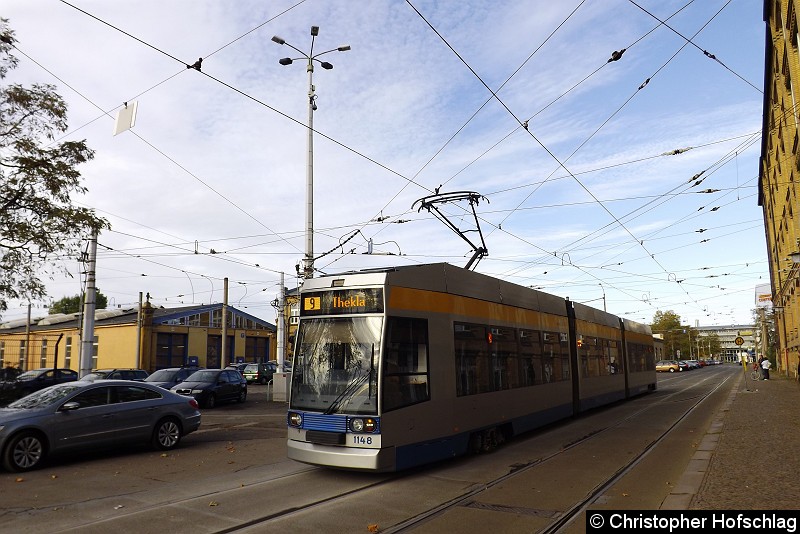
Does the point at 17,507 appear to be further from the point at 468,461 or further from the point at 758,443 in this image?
the point at 758,443

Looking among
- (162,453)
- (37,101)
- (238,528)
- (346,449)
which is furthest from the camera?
(37,101)

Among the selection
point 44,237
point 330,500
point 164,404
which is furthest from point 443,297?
point 44,237

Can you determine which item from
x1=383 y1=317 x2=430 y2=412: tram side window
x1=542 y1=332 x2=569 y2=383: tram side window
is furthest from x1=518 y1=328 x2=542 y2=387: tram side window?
x1=383 y1=317 x2=430 y2=412: tram side window

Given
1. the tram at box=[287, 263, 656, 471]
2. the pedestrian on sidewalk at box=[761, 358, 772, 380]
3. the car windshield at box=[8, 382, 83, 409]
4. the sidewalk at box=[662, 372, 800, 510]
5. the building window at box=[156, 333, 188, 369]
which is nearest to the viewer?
the sidewalk at box=[662, 372, 800, 510]

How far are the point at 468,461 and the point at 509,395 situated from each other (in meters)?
2.10

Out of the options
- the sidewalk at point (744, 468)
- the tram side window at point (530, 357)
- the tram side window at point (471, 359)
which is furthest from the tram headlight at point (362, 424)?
the tram side window at point (530, 357)

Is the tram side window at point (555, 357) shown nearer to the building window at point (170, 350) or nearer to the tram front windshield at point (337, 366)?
the tram front windshield at point (337, 366)

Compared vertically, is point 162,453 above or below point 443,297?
below

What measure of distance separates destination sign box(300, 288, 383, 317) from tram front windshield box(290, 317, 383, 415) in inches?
5.0

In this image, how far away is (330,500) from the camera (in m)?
7.28

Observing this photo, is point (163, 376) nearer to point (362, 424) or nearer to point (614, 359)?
point (614, 359)

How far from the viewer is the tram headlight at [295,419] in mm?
8531

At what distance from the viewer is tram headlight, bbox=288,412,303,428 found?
28.0 ft

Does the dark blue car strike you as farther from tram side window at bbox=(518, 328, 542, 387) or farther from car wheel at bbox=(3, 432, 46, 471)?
tram side window at bbox=(518, 328, 542, 387)
